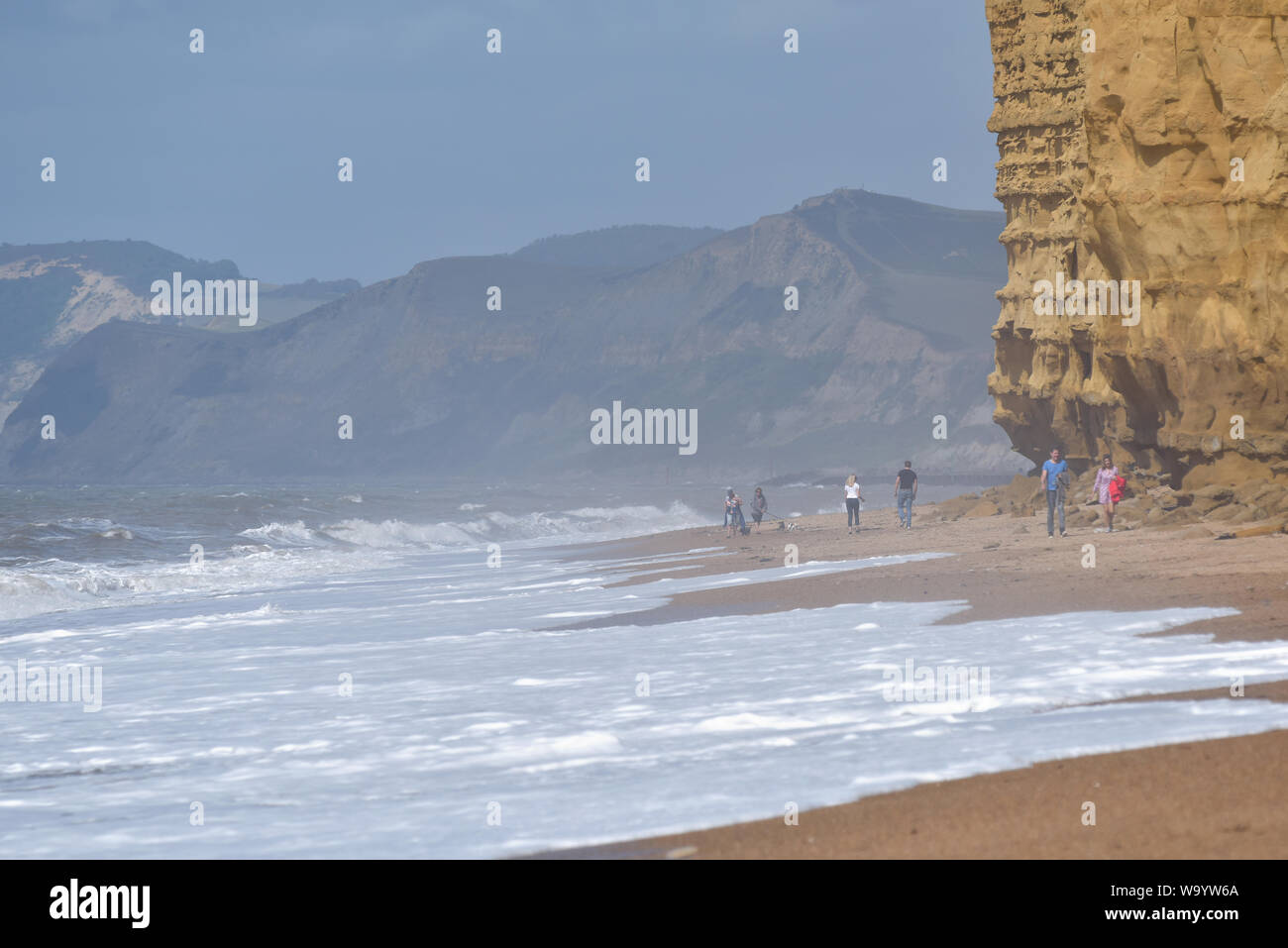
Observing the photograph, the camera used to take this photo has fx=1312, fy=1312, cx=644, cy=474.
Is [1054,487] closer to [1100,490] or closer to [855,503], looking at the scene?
[1100,490]

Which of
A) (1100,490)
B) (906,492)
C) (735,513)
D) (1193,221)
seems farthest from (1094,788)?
(735,513)

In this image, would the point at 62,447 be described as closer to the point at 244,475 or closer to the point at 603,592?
the point at 244,475

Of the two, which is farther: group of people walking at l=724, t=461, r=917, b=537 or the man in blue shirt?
group of people walking at l=724, t=461, r=917, b=537

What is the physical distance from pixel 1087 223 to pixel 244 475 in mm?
168516

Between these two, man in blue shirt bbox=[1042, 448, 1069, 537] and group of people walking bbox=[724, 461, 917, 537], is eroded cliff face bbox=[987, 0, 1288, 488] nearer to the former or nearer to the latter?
man in blue shirt bbox=[1042, 448, 1069, 537]

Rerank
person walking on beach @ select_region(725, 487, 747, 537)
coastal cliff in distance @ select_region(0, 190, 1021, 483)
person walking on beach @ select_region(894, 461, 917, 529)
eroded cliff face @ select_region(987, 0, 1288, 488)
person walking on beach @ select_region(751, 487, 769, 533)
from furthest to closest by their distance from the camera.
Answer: coastal cliff in distance @ select_region(0, 190, 1021, 483), person walking on beach @ select_region(751, 487, 769, 533), person walking on beach @ select_region(725, 487, 747, 537), person walking on beach @ select_region(894, 461, 917, 529), eroded cliff face @ select_region(987, 0, 1288, 488)

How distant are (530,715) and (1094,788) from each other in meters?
3.99

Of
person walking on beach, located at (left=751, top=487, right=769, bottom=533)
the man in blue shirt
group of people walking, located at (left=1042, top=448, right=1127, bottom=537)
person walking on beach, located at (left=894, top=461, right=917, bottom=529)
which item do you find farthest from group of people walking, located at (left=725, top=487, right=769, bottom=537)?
group of people walking, located at (left=1042, top=448, right=1127, bottom=537)

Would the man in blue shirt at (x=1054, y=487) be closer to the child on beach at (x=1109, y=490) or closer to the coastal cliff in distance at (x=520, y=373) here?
the child on beach at (x=1109, y=490)

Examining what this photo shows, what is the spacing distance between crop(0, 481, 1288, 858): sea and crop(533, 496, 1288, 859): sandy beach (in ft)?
0.74

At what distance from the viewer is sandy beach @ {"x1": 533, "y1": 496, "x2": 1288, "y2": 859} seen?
4895 millimetres

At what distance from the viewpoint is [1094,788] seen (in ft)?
18.3
